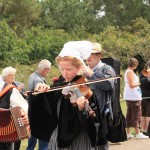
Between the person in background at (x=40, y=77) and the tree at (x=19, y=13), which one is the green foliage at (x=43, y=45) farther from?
the person in background at (x=40, y=77)

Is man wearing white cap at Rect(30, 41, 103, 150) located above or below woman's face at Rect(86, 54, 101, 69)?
below

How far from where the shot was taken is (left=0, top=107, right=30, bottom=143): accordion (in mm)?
5363

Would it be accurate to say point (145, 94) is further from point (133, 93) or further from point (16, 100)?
point (16, 100)

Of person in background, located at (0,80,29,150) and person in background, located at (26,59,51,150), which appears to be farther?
person in background, located at (26,59,51,150)

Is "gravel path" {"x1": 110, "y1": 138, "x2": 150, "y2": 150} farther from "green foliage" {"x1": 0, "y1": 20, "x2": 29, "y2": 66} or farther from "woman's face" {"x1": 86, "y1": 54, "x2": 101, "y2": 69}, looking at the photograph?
"green foliage" {"x1": 0, "y1": 20, "x2": 29, "y2": 66}

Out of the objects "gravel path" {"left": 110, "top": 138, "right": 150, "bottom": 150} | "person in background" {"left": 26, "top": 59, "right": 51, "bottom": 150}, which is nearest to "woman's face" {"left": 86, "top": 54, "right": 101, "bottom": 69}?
"person in background" {"left": 26, "top": 59, "right": 51, "bottom": 150}

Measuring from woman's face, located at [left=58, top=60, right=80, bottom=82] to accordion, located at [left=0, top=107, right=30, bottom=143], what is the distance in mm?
1575

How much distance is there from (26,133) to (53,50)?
2726 cm

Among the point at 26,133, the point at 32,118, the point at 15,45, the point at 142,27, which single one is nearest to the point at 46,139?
the point at 32,118

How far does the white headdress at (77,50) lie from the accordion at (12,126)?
5.10 feet

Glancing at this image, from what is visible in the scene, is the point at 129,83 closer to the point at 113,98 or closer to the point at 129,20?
the point at 113,98

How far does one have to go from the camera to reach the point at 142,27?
138 feet

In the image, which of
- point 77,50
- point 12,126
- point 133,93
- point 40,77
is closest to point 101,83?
point 12,126

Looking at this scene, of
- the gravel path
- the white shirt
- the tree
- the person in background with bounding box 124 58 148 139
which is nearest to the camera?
the white shirt
